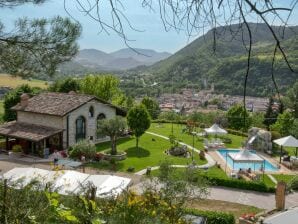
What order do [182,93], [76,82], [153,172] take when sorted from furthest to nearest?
1. [182,93]
2. [76,82]
3. [153,172]

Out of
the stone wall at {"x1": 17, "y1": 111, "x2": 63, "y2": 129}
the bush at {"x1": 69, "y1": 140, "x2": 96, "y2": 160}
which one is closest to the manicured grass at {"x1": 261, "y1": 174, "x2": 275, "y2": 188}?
the bush at {"x1": 69, "y1": 140, "x2": 96, "y2": 160}

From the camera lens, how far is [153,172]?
75.1ft

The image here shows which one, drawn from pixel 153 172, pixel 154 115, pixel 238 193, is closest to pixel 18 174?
pixel 153 172

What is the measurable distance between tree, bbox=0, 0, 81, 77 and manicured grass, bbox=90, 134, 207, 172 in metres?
13.4

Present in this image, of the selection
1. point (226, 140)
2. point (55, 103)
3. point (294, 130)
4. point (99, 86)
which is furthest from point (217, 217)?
point (99, 86)

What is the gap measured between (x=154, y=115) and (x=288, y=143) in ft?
71.6

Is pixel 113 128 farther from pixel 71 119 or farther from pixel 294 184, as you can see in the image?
pixel 294 184

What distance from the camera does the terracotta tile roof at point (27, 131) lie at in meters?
26.5

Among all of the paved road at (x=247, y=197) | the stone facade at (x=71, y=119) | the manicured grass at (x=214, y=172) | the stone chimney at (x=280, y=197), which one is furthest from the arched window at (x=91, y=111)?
the stone chimney at (x=280, y=197)

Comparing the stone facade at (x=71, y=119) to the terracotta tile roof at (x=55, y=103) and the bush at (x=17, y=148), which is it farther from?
the bush at (x=17, y=148)

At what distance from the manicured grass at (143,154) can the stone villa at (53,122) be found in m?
2.00

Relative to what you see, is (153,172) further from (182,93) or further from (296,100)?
(182,93)

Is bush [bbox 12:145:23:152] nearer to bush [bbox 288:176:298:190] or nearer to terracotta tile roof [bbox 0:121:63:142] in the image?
terracotta tile roof [bbox 0:121:63:142]

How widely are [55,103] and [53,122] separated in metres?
1.68
